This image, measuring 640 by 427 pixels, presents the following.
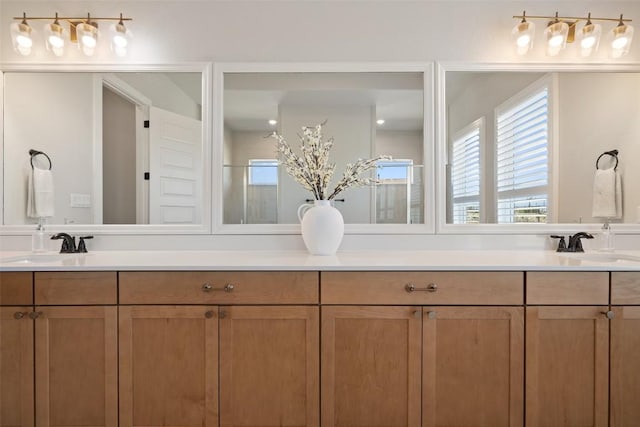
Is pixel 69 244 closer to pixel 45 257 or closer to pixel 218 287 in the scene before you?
pixel 45 257

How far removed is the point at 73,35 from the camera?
1892mm

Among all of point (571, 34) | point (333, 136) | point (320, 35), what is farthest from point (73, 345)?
point (571, 34)

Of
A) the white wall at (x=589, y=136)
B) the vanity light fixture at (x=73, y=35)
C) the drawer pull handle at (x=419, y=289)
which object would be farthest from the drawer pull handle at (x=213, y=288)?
the white wall at (x=589, y=136)

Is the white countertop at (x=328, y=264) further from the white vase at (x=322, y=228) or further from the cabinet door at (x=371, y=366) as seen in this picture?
the cabinet door at (x=371, y=366)

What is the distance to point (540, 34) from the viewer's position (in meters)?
1.91

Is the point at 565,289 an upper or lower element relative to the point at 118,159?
lower

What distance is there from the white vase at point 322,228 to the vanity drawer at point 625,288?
1174mm

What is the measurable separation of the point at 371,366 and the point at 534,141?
1537mm

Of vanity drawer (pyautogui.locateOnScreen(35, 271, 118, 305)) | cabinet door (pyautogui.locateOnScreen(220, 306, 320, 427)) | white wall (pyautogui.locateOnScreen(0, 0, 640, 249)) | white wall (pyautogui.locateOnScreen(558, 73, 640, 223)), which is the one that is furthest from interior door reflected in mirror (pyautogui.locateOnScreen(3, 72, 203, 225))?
white wall (pyautogui.locateOnScreen(558, 73, 640, 223))

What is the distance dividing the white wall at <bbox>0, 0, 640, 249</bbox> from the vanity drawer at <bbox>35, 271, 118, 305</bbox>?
0.52 m

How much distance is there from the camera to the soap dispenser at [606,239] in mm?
1821

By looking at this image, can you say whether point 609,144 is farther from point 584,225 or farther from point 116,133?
point 116,133

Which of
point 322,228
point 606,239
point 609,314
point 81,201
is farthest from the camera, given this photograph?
point 81,201

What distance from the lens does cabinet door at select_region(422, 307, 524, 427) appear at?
A: 1365mm
